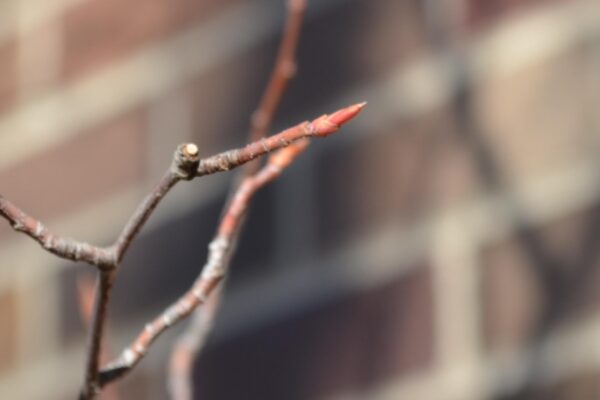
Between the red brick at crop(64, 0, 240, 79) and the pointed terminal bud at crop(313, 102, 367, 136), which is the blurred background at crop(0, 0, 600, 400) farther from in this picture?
the pointed terminal bud at crop(313, 102, 367, 136)

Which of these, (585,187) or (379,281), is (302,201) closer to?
(379,281)

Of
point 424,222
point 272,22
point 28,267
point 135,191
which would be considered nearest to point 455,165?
point 424,222

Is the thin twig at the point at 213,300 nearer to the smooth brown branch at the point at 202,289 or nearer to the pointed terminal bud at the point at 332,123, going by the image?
the smooth brown branch at the point at 202,289

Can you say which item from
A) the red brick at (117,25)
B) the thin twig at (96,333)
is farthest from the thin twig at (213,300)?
the red brick at (117,25)

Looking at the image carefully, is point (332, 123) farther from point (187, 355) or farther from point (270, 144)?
point (187, 355)

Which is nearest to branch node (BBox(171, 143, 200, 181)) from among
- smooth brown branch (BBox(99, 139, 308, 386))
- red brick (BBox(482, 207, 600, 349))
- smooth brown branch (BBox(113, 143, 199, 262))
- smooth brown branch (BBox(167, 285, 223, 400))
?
smooth brown branch (BBox(113, 143, 199, 262))

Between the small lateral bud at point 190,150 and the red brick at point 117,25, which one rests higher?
the red brick at point 117,25
